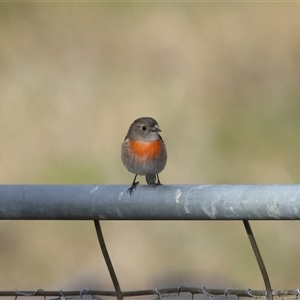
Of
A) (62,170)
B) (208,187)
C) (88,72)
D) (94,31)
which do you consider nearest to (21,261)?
(62,170)

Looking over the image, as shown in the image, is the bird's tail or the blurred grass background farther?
the blurred grass background

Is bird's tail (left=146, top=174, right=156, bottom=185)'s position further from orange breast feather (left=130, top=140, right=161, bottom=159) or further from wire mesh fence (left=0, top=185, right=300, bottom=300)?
wire mesh fence (left=0, top=185, right=300, bottom=300)

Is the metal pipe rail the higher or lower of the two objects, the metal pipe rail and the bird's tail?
the higher

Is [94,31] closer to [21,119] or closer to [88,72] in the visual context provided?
[88,72]

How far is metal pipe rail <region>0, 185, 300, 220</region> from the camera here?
213 cm

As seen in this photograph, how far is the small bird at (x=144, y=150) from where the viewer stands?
435 centimetres

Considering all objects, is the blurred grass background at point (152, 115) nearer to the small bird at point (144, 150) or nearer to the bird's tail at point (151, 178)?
the bird's tail at point (151, 178)

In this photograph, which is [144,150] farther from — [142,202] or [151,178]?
[142,202]

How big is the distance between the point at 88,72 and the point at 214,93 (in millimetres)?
1628

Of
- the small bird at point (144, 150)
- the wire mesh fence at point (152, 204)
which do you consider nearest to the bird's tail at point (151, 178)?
the small bird at point (144, 150)

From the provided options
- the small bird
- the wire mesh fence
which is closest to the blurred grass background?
the small bird

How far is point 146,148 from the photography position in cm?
436

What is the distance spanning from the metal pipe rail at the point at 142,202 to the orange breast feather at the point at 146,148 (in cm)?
202

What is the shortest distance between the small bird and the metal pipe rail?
78.0 inches
